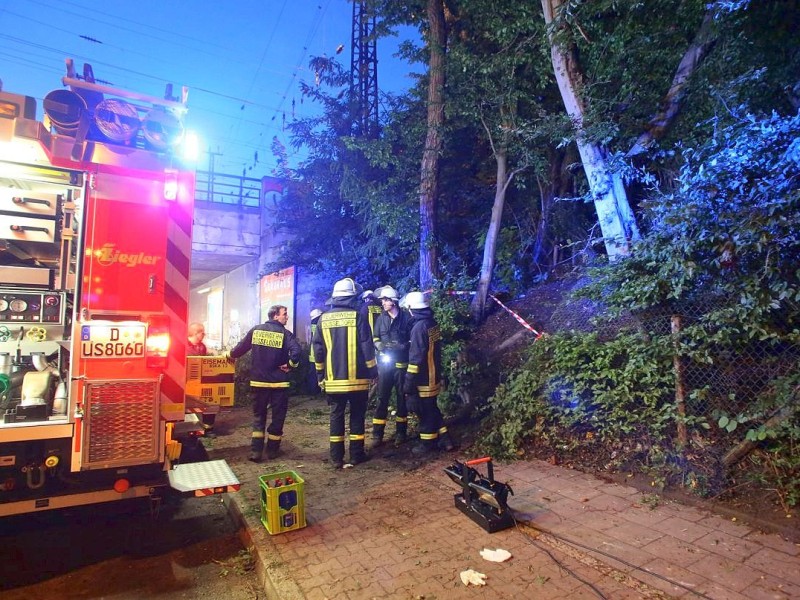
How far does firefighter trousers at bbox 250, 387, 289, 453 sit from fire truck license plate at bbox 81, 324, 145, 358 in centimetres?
241

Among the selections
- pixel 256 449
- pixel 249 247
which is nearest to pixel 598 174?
pixel 256 449

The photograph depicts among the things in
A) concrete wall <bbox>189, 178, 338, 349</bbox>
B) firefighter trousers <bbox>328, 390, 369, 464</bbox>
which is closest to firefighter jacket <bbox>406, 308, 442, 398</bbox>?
firefighter trousers <bbox>328, 390, 369, 464</bbox>

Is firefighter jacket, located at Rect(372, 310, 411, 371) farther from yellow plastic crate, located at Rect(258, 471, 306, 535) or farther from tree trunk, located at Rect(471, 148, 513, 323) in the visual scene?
yellow plastic crate, located at Rect(258, 471, 306, 535)

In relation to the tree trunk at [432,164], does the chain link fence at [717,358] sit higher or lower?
lower

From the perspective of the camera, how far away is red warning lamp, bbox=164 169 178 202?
11.8 ft

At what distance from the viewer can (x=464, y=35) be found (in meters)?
9.90

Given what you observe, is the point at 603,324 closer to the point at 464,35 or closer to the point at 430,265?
the point at 430,265

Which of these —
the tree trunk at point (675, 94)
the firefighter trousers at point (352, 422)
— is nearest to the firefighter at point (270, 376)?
the firefighter trousers at point (352, 422)

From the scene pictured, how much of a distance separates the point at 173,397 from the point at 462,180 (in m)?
8.73

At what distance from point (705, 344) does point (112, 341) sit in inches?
197

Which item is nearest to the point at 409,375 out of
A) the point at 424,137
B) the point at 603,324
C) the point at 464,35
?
the point at 603,324

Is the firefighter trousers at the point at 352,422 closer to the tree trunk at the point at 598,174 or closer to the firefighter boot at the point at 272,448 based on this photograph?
the firefighter boot at the point at 272,448

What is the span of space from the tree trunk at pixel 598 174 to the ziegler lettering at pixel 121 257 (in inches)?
210

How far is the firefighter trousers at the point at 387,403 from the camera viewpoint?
6307 mm
